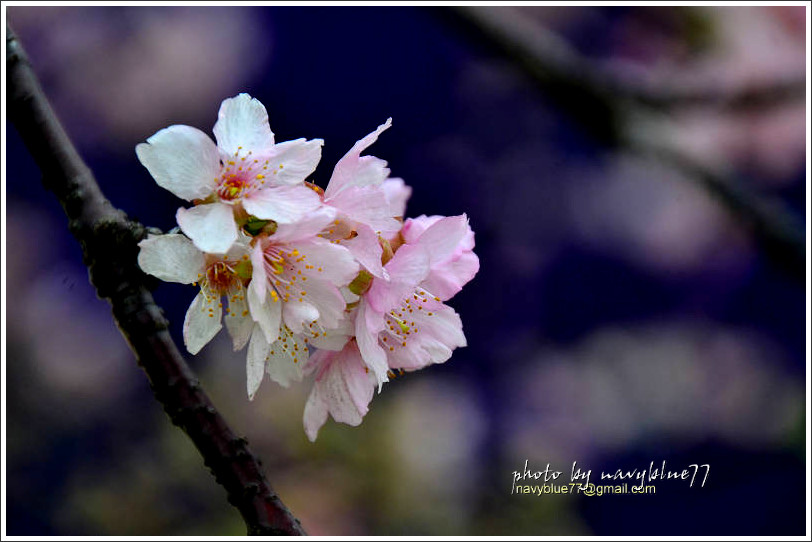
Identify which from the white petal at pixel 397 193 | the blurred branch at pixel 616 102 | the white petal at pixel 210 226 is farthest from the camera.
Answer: the blurred branch at pixel 616 102

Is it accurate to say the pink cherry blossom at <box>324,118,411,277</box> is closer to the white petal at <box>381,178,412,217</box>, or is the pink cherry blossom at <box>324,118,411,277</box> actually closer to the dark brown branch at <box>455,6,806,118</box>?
the white petal at <box>381,178,412,217</box>

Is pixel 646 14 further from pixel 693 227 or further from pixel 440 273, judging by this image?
pixel 440 273

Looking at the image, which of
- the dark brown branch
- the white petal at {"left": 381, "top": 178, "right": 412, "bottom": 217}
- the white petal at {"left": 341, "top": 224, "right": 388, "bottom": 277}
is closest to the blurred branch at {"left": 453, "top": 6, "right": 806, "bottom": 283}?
the dark brown branch

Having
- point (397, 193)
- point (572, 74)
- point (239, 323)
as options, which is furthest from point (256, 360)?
point (572, 74)

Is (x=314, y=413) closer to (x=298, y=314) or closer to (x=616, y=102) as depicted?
(x=298, y=314)

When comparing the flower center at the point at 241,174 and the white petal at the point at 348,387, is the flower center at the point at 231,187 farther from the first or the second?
the white petal at the point at 348,387

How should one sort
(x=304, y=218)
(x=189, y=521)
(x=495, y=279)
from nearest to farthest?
1. (x=304, y=218)
2. (x=189, y=521)
3. (x=495, y=279)

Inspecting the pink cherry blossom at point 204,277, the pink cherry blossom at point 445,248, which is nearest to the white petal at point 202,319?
the pink cherry blossom at point 204,277

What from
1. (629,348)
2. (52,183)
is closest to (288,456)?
(629,348)
